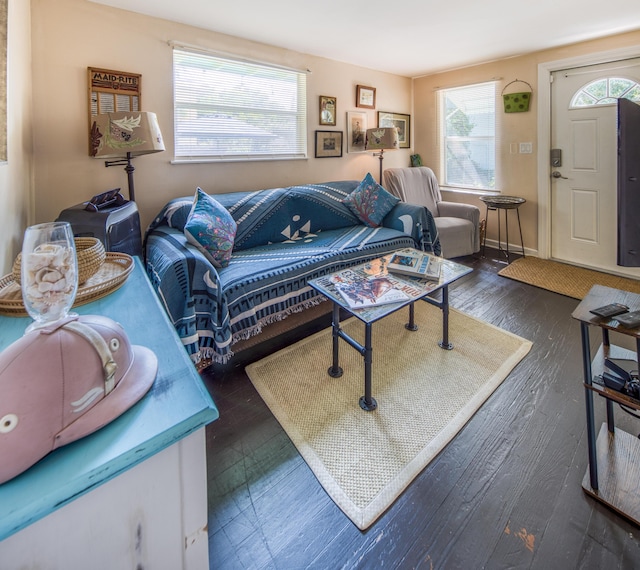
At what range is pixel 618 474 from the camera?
129cm

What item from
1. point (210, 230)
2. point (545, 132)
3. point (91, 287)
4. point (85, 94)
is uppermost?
point (545, 132)

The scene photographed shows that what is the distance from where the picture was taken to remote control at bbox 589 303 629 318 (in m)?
1.10

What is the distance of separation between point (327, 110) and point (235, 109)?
1.08 metres

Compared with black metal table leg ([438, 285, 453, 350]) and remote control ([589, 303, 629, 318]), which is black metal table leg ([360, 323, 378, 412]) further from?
remote control ([589, 303, 629, 318])

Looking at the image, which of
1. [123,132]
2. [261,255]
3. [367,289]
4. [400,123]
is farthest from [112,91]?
[400,123]

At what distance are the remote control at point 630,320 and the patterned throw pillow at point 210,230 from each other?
1.95 metres

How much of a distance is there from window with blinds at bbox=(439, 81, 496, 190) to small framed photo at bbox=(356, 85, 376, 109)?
935 mm

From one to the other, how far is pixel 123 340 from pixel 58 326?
105 mm

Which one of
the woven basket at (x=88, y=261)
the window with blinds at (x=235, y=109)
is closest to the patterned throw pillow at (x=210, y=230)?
the window with blinds at (x=235, y=109)

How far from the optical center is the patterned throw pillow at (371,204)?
324 cm

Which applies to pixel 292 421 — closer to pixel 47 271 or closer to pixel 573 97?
pixel 47 271

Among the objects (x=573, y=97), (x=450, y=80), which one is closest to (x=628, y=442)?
(x=573, y=97)

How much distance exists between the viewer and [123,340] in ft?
2.00

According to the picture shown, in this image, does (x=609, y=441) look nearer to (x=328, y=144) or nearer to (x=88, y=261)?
(x=88, y=261)
